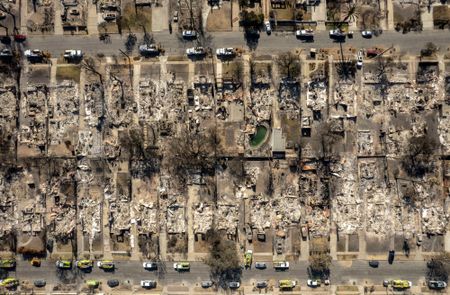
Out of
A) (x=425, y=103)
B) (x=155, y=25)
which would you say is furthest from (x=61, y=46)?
(x=425, y=103)

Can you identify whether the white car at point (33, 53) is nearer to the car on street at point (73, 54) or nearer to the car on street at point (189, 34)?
the car on street at point (73, 54)

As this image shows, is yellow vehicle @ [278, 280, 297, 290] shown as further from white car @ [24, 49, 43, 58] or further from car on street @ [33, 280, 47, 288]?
white car @ [24, 49, 43, 58]

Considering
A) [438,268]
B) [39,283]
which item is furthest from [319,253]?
[39,283]

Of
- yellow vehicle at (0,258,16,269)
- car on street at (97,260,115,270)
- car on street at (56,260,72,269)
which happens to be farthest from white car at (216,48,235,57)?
yellow vehicle at (0,258,16,269)

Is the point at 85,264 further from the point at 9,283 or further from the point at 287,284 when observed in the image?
the point at 287,284

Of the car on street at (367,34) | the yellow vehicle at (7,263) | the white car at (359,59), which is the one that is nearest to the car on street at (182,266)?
the yellow vehicle at (7,263)
